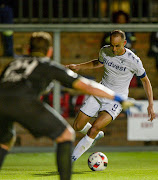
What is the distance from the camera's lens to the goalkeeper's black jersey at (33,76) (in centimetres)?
527

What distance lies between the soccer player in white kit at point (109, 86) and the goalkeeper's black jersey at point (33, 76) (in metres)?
2.85

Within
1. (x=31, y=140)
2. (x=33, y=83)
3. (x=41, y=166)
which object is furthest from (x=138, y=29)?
(x=33, y=83)

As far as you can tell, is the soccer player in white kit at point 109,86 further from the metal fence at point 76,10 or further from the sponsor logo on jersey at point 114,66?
the metal fence at point 76,10

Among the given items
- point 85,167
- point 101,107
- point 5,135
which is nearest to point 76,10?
point 101,107

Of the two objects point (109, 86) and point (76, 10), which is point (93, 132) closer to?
point (109, 86)

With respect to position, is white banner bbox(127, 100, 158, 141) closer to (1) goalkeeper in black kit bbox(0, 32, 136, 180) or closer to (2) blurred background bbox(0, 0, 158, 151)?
(2) blurred background bbox(0, 0, 158, 151)

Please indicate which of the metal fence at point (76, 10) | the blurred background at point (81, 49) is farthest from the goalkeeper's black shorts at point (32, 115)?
the metal fence at point (76, 10)

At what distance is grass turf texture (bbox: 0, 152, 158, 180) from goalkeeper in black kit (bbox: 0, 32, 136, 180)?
2.05 meters

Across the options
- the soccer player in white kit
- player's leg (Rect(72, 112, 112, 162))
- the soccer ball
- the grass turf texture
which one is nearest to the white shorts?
the soccer player in white kit

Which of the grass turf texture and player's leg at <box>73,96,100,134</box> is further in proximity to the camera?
player's leg at <box>73,96,100,134</box>

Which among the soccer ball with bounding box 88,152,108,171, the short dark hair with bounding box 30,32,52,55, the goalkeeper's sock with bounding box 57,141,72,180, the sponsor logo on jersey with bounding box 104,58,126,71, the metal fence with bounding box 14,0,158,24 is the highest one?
the short dark hair with bounding box 30,32,52,55

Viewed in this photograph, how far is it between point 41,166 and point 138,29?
153 inches

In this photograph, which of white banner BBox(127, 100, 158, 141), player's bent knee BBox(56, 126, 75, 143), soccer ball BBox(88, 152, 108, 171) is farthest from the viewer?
white banner BBox(127, 100, 158, 141)

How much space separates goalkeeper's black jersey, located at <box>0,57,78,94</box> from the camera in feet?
17.3
